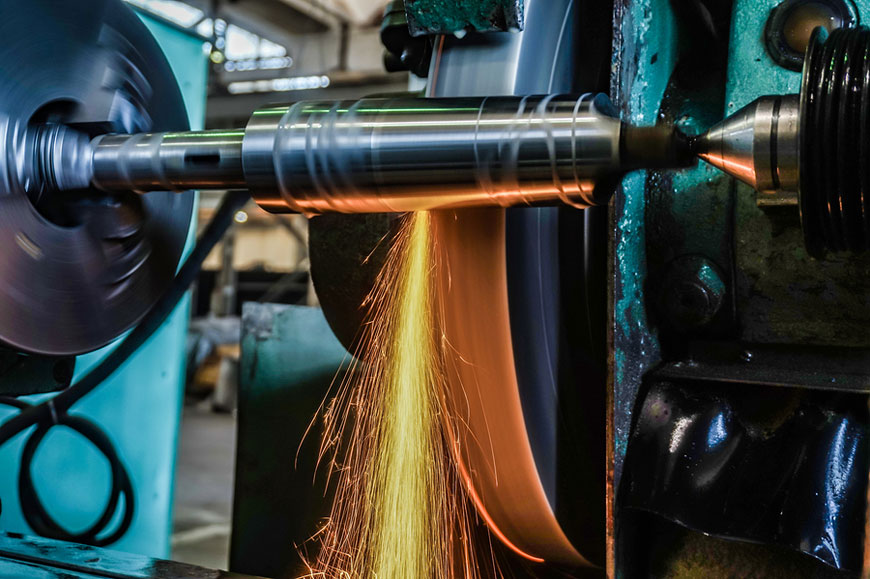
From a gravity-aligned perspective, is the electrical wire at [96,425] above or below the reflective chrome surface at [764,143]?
below

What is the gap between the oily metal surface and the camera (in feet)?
2.81

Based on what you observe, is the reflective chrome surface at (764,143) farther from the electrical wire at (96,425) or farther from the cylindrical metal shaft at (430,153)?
the electrical wire at (96,425)

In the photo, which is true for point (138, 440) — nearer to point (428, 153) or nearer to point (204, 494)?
point (428, 153)

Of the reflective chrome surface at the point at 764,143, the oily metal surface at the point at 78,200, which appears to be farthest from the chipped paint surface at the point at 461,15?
the oily metal surface at the point at 78,200

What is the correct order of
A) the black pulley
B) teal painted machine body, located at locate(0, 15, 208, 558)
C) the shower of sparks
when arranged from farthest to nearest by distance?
teal painted machine body, located at locate(0, 15, 208, 558) < the shower of sparks < the black pulley

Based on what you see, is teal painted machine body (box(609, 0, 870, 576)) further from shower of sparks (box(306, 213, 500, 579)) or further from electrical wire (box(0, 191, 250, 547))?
electrical wire (box(0, 191, 250, 547))

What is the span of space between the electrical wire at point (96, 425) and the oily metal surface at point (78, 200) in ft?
0.94

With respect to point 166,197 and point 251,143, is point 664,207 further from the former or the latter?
point 166,197

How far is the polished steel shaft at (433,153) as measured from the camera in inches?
25.0

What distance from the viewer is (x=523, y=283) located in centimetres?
82

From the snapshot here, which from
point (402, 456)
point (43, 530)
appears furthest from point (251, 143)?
point (43, 530)

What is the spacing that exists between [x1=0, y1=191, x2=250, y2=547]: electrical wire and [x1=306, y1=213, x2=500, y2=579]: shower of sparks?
1.38ft

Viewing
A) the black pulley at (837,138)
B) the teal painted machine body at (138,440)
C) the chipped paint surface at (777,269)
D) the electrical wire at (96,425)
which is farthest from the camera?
the teal painted machine body at (138,440)

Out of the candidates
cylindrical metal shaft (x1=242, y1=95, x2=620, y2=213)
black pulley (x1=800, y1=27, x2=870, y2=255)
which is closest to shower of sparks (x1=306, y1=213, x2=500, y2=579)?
cylindrical metal shaft (x1=242, y1=95, x2=620, y2=213)
